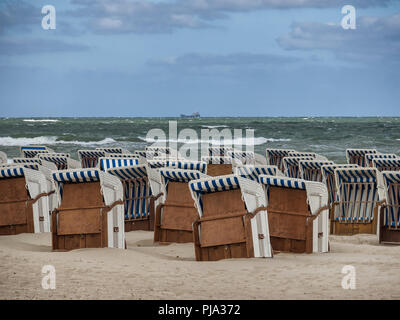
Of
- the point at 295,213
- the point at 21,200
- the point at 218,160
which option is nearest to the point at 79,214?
the point at 21,200

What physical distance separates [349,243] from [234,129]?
219 feet

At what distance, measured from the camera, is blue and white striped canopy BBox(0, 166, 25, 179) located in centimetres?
952

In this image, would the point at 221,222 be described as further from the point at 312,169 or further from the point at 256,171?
the point at 312,169

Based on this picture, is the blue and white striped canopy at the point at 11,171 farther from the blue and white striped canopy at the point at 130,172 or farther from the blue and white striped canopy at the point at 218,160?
the blue and white striped canopy at the point at 218,160

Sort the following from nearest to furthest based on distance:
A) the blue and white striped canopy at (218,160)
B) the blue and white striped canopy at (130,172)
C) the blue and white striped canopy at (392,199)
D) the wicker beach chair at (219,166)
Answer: the blue and white striped canopy at (392,199)
the blue and white striped canopy at (130,172)
the wicker beach chair at (219,166)
the blue and white striped canopy at (218,160)

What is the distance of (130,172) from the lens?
1021cm

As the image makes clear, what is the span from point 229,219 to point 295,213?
3.52 ft

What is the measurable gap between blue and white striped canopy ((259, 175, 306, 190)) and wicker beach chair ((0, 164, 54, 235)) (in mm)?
3570

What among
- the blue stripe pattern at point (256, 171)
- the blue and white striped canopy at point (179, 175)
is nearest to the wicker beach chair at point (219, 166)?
the blue stripe pattern at point (256, 171)

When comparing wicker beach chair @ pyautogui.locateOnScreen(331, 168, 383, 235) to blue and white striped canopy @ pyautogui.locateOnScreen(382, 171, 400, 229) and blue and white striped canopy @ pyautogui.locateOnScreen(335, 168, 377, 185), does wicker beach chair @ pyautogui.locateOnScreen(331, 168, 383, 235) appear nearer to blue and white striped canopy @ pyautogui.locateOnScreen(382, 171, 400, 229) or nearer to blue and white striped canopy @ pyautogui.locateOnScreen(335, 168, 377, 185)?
blue and white striped canopy @ pyautogui.locateOnScreen(335, 168, 377, 185)

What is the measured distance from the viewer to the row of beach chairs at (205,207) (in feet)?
24.4

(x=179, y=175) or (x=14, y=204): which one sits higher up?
(x=179, y=175)

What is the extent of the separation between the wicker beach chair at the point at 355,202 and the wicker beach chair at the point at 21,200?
4.65 m
